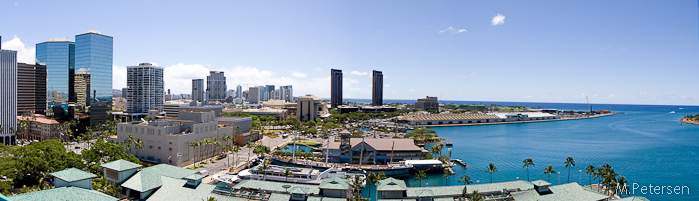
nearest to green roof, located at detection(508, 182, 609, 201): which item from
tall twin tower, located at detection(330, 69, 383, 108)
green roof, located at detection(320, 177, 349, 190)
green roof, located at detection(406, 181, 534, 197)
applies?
green roof, located at detection(406, 181, 534, 197)

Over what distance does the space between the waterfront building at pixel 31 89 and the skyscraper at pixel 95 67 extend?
10.8m

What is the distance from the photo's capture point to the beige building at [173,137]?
40.2 meters

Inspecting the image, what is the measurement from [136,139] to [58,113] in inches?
1590

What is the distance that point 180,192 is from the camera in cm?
2545

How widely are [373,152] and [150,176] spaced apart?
24609 millimetres

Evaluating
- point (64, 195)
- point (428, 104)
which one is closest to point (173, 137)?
point (64, 195)

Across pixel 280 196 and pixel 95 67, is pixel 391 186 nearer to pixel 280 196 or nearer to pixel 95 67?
pixel 280 196

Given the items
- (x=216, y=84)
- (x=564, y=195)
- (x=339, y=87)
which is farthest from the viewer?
Result: (x=216, y=84)

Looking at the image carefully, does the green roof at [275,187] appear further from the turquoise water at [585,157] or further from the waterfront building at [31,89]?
the waterfront building at [31,89]

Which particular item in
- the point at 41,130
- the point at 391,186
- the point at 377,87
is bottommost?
the point at 391,186

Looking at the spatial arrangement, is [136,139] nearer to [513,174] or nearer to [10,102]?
[10,102]

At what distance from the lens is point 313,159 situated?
45281 millimetres

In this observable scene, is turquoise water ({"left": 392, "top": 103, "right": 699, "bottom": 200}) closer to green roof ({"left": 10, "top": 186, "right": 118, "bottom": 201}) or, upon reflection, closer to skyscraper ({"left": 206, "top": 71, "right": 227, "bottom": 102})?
green roof ({"left": 10, "top": 186, "right": 118, "bottom": 201})

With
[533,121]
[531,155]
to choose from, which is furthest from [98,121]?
[533,121]
